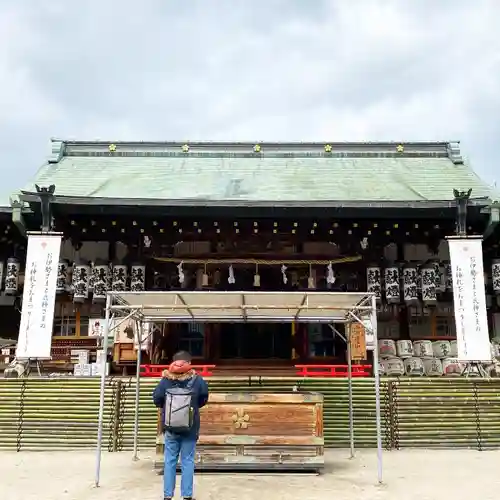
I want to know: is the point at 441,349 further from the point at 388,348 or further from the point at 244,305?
the point at 244,305

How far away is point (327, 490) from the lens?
21.0 ft

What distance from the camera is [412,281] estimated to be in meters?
12.1

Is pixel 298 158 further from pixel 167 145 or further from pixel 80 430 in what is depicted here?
pixel 80 430

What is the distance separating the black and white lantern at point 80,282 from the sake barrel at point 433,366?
7.87m

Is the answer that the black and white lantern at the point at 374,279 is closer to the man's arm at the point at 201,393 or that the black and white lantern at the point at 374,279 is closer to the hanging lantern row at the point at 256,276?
the hanging lantern row at the point at 256,276

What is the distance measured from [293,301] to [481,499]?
3397 millimetres

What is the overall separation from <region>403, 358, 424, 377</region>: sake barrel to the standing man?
7.49m

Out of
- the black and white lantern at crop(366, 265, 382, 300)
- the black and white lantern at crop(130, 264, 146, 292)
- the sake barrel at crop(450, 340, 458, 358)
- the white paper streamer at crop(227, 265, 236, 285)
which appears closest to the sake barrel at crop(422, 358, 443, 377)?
the sake barrel at crop(450, 340, 458, 358)

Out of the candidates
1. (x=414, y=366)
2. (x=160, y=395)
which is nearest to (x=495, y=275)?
(x=414, y=366)

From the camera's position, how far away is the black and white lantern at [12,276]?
479 inches

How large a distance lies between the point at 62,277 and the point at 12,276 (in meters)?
1.13

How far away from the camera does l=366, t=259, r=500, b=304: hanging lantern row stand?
12.0 m

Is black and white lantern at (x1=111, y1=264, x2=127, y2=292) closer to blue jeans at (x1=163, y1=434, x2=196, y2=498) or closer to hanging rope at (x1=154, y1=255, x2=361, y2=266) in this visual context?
hanging rope at (x1=154, y1=255, x2=361, y2=266)

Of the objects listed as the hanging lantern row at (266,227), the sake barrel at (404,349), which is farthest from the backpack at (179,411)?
the sake barrel at (404,349)
